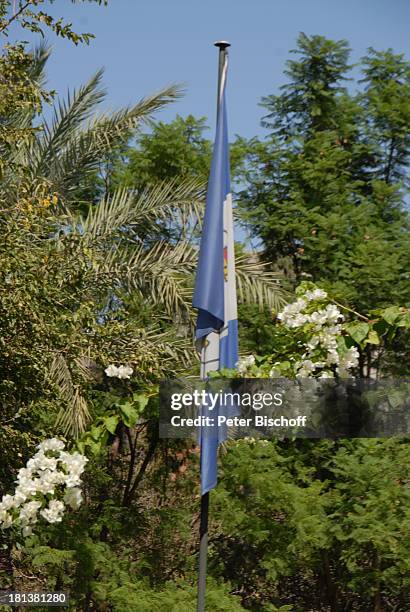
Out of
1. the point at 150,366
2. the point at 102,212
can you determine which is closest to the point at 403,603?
the point at 150,366

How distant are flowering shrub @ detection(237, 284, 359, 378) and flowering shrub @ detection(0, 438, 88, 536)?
4.11ft

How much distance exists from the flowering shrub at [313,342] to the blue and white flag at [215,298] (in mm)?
402

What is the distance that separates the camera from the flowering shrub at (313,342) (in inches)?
215

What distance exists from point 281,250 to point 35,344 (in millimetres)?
6574

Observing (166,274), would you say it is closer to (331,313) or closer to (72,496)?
(331,313)

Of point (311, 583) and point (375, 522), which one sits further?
point (311, 583)

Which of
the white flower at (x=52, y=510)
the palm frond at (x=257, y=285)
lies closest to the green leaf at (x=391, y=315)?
the white flower at (x=52, y=510)

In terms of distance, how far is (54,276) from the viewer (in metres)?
7.02

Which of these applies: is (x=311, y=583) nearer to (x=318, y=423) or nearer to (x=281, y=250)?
(x=318, y=423)

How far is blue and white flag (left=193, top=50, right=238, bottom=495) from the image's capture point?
5949mm

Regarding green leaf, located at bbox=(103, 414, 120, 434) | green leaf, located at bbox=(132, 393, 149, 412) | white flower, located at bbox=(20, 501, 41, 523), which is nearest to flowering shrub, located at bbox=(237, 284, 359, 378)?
green leaf, located at bbox=(132, 393, 149, 412)

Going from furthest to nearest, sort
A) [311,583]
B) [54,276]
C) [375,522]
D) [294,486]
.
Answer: [311,583]
[294,486]
[375,522]
[54,276]

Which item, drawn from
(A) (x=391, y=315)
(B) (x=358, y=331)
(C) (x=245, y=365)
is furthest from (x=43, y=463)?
(A) (x=391, y=315)

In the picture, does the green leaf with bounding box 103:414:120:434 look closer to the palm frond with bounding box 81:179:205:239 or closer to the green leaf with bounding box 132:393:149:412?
the green leaf with bounding box 132:393:149:412
